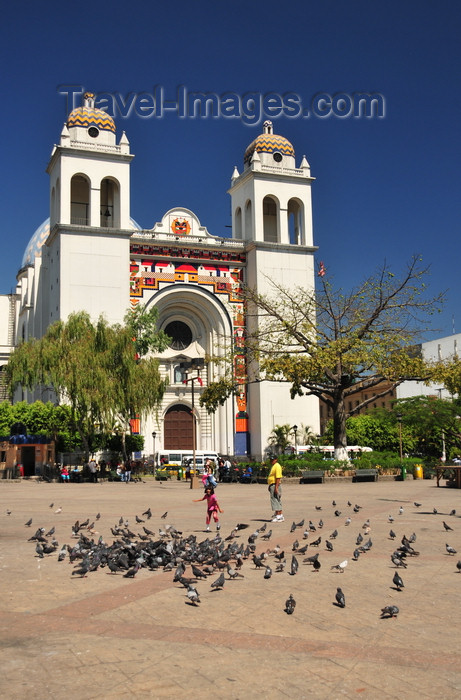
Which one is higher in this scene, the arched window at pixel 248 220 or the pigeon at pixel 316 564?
the arched window at pixel 248 220

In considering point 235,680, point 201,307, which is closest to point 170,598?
point 235,680

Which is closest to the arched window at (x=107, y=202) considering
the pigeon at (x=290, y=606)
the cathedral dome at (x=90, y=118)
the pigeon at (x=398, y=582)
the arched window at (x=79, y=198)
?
the arched window at (x=79, y=198)

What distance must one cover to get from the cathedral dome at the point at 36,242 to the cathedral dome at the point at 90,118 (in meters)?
10.6

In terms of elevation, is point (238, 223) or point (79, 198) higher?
point (79, 198)

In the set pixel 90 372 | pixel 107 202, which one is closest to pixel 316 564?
pixel 90 372

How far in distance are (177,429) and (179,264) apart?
1012 cm

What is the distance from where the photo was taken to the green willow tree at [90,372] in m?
30.2

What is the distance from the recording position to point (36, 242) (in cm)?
5391

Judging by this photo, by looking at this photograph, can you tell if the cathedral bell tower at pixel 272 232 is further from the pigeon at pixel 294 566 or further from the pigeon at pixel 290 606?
the pigeon at pixel 290 606

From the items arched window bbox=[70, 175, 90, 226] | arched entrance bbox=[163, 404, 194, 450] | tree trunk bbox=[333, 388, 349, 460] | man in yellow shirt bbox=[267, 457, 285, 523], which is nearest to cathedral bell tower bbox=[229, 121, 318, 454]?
arched entrance bbox=[163, 404, 194, 450]

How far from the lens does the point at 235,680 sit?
15.0 feet

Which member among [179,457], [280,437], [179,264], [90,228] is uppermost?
[90,228]

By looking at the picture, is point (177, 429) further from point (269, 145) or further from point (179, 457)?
point (269, 145)

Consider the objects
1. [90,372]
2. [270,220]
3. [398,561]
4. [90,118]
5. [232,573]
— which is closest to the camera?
[232,573]
